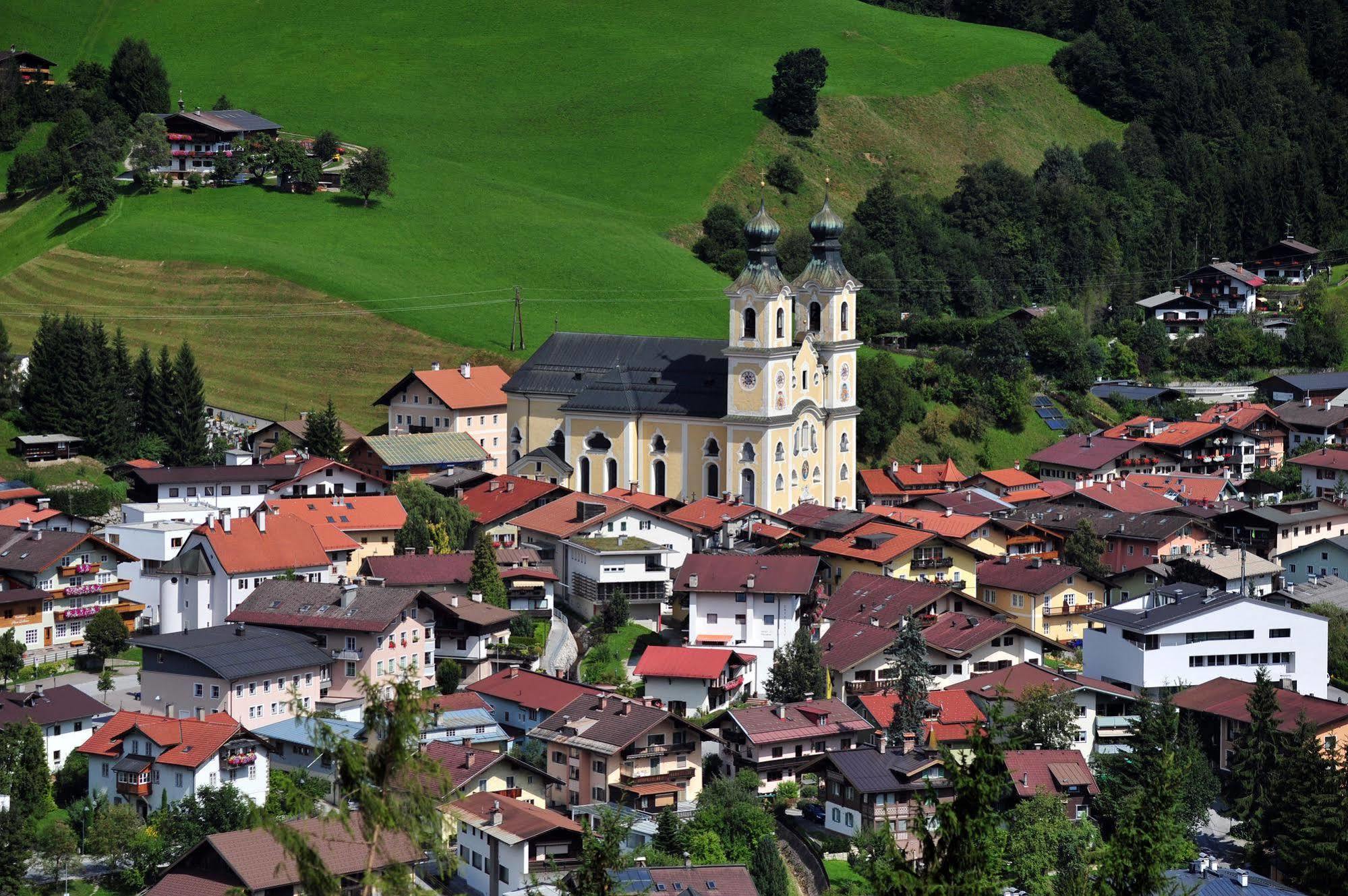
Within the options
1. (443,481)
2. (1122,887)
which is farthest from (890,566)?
(1122,887)

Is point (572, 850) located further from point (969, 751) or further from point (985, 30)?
point (985, 30)

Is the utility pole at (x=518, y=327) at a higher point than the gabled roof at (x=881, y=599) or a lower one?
higher

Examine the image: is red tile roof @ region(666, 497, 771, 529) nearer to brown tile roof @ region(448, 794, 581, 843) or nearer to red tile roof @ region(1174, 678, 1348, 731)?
red tile roof @ region(1174, 678, 1348, 731)

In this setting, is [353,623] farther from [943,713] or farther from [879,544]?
[879,544]

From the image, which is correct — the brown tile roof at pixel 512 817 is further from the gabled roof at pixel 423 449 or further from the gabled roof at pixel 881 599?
the gabled roof at pixel 423 449

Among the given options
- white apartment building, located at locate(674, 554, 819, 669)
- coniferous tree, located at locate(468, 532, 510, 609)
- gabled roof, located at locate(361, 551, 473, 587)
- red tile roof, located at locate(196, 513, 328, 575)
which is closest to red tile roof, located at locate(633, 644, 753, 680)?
white apartment building, located at locate(674, 554, 819, 669)

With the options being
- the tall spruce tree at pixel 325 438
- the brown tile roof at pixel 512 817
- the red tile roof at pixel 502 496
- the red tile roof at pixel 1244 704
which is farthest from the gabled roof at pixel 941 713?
the tall spruce tree at pixel 325 438
